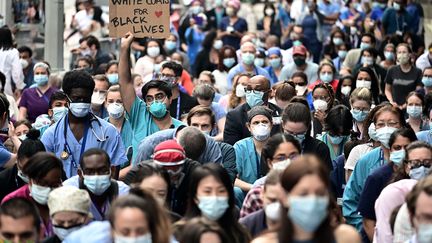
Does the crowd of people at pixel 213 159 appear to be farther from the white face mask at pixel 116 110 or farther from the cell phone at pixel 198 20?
the cell phone at pixel 198 20

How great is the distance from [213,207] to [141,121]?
16.1 ft

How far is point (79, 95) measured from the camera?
485 inches

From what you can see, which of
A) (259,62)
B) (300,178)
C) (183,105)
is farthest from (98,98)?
(300,178)

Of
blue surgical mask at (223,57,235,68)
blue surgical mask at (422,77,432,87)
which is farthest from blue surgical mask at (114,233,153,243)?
blue surgical mask at (223,57,235,68)

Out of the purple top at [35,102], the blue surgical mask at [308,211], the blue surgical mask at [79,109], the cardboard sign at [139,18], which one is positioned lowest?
the purple top at [35,102]

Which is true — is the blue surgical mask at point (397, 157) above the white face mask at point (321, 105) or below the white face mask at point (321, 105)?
above

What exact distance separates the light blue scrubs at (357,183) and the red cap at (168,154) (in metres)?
1.70

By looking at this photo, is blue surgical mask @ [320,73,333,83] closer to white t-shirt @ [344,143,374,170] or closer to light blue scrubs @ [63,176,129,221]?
white t-shirt @ [344,143,374,170]

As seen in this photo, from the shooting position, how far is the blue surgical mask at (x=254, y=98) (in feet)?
52.5

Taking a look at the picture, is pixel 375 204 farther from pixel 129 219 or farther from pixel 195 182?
pixel 129 219

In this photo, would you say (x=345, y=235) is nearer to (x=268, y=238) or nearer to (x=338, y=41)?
(x=268, y=238)

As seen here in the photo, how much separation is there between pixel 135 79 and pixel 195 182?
440 inches

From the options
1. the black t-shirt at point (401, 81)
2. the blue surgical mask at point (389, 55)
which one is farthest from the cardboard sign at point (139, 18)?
the blue surgical mask at point (389, 55)

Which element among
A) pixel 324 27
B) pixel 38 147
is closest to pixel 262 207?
pixel 38 147
